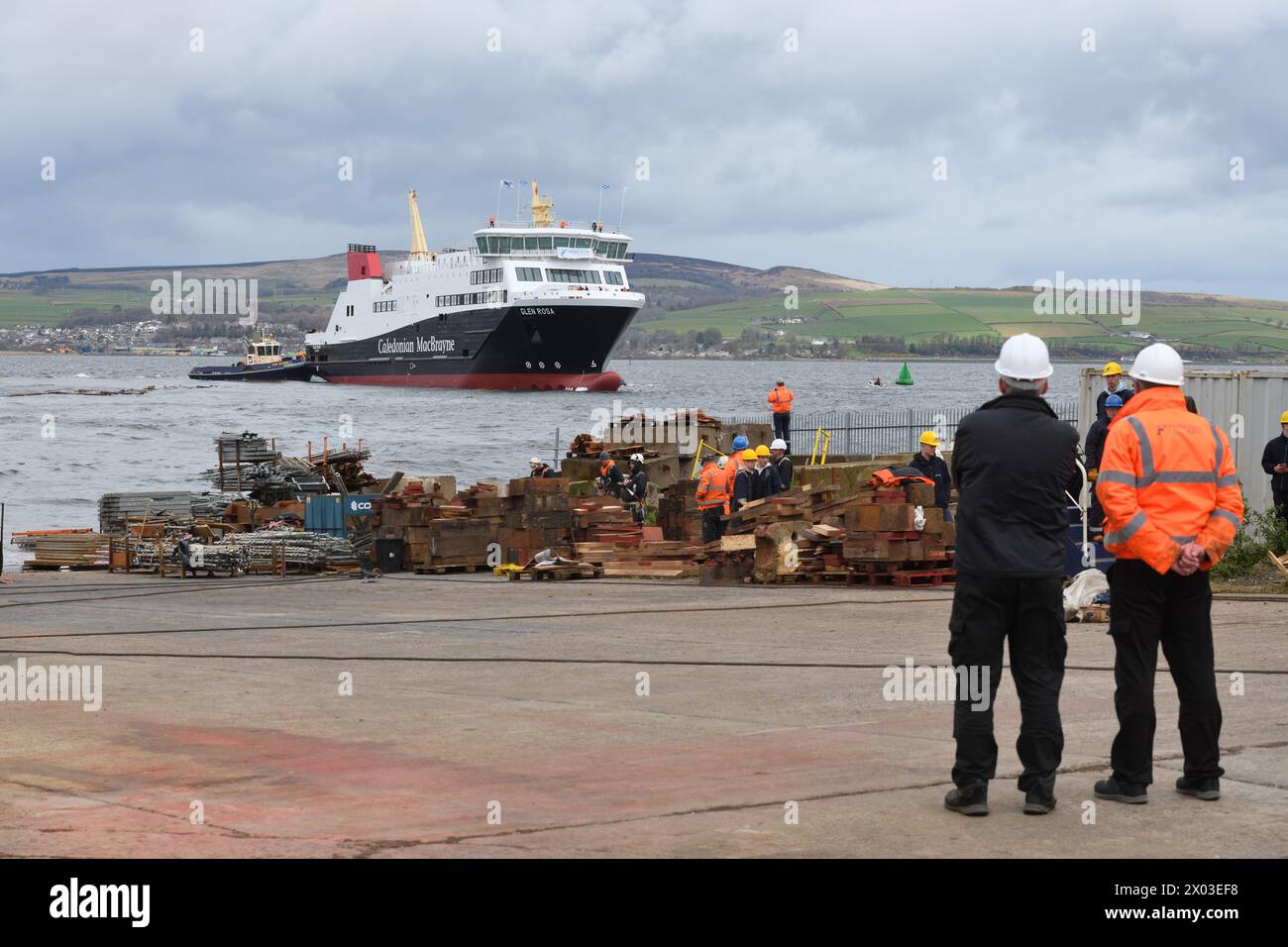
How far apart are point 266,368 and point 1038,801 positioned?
127657 millimetres

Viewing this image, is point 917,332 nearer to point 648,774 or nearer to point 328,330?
point 328,330

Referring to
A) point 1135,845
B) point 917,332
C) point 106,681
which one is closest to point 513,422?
point 106,681

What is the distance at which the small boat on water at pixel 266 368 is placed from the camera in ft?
396

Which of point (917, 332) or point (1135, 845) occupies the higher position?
point (917, 332)

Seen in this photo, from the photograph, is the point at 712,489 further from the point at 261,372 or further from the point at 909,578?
the point at 261,372

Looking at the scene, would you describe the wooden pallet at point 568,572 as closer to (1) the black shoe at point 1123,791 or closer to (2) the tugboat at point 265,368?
(1) the black shoe at point 1123,791

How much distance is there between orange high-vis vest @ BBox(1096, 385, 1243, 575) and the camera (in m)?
6.21

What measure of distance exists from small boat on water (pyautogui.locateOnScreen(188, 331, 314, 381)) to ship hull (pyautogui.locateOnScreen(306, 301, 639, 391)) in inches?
748

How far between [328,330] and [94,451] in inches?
2077

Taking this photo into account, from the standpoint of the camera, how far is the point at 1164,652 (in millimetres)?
6301

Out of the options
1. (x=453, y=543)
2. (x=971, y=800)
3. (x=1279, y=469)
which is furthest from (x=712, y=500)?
(x=971, y=800)

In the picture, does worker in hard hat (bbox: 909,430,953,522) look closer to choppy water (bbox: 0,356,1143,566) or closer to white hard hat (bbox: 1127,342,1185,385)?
white hard hat (bbox: 1127,342,1185,385)

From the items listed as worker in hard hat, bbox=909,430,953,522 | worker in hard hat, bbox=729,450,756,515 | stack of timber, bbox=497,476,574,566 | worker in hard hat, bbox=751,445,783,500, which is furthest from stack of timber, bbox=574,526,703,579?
worker in hard hat, bbox=909,430,953,522

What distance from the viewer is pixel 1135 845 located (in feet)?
17.7
